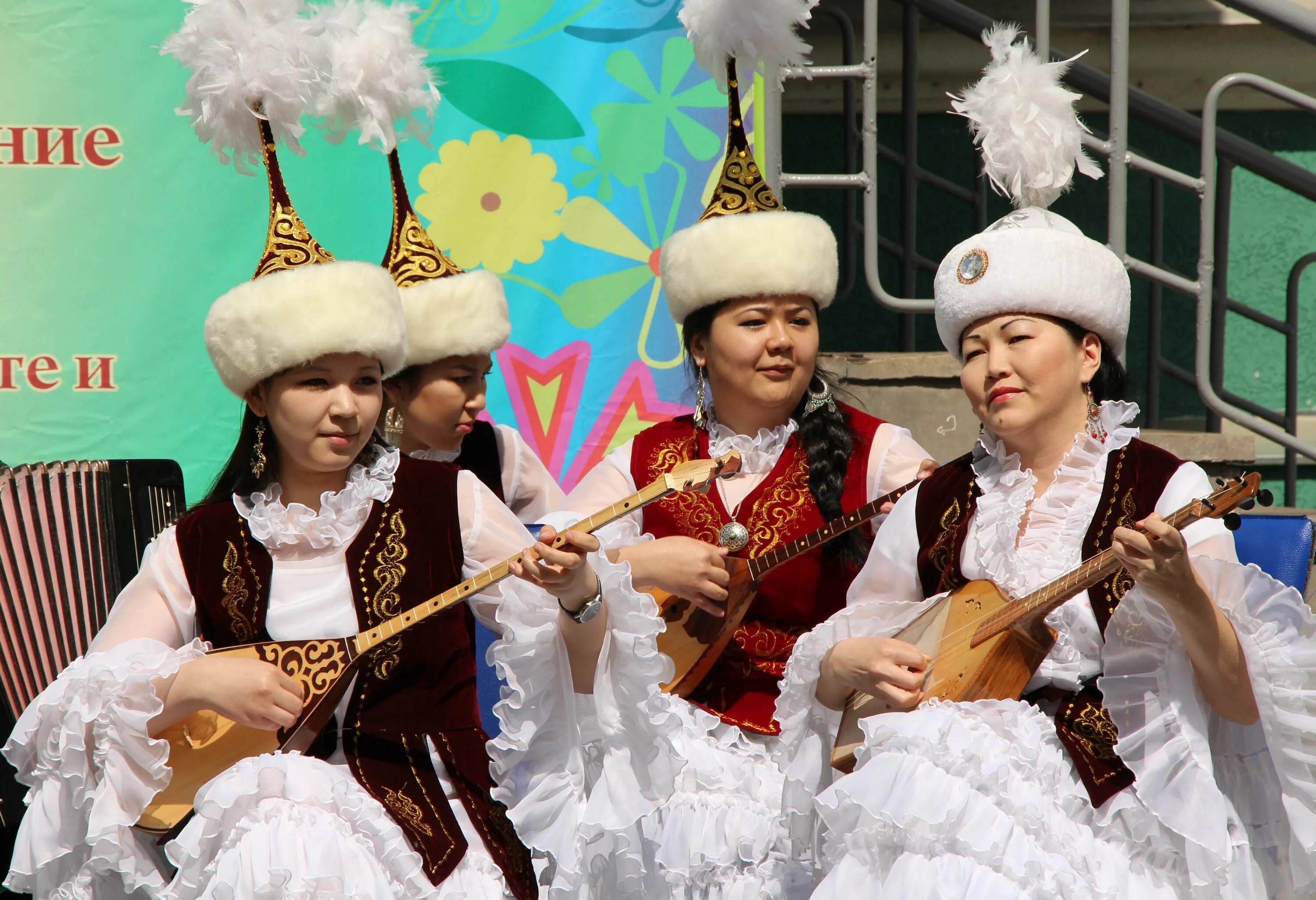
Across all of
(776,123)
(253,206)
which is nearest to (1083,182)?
(776,123)

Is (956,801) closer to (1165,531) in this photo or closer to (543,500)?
(1165,531)

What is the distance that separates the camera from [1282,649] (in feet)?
6.96

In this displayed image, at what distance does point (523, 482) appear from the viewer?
3.56 metres

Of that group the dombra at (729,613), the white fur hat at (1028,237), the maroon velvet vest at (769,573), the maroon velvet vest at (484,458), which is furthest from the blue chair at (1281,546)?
the maroon velvet vest at (484,458)

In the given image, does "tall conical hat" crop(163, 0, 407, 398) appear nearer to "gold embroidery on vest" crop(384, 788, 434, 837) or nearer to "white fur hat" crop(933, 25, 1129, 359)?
"gold embroidery on vest" crop(384, 788, 434, 837)

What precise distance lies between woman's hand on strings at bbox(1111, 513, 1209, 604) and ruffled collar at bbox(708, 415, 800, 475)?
3.48 feet

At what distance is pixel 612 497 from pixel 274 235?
902mm

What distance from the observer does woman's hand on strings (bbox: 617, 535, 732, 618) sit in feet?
9.09

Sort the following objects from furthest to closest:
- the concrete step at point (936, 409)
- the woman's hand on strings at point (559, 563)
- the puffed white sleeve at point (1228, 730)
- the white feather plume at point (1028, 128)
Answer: the concrete step at point (936, 409) < the white feather plume at point (1028, 128) < the woman's hand on strings at point (559, 563) < the puffed white sleeve at point (1228, 730)

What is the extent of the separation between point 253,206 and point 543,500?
1.27 metres

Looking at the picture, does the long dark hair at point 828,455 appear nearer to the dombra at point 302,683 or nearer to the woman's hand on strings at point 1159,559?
the dombra at point 302,683

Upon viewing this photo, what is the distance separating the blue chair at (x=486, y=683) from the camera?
3160 mm

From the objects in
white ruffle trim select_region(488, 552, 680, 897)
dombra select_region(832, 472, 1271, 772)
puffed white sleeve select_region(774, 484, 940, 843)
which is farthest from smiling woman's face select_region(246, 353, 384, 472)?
dombra select_region(832, 472, 1271, 772)

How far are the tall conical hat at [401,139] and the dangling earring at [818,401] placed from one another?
2.58 ft
